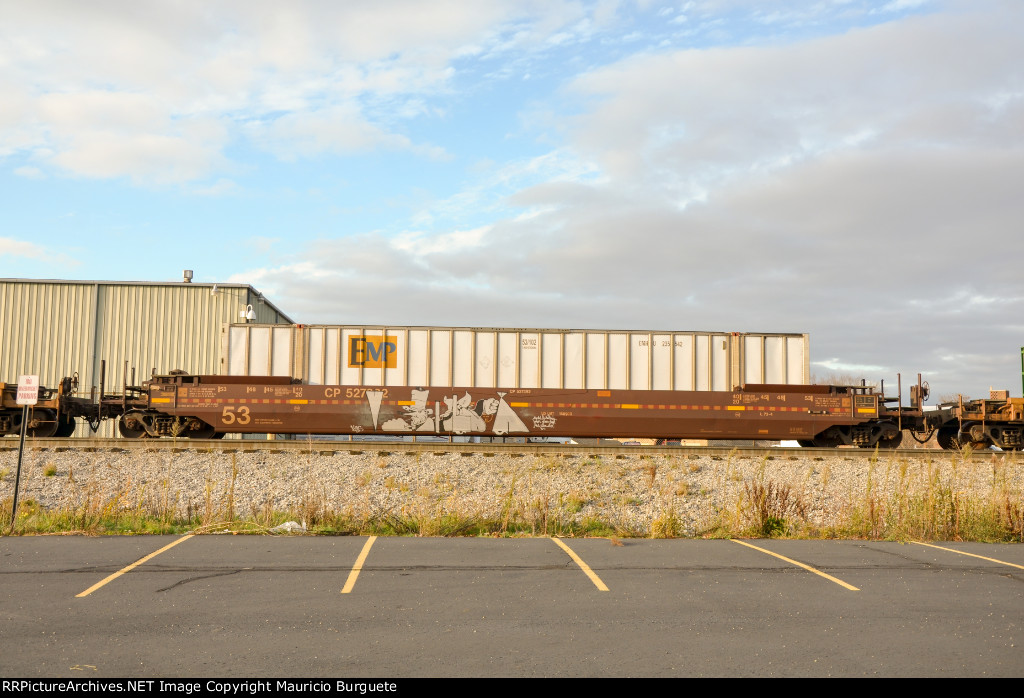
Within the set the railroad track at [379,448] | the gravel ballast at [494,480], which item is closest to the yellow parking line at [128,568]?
the gravel ballast at [494,480]

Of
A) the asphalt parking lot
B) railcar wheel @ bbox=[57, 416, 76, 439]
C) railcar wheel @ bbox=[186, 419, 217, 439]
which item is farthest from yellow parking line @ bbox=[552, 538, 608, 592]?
railcar wheel @ bbox=[57, 416, 76, 439]

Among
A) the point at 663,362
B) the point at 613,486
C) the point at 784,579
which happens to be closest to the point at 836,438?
the point at 663,362

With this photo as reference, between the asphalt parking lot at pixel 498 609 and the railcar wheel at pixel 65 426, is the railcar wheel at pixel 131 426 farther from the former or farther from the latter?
the asphalt parking lot at pixel 498 609

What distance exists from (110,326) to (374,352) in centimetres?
1594

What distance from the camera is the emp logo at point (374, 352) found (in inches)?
974

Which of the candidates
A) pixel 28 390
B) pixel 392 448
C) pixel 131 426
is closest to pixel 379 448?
pixel 392 448

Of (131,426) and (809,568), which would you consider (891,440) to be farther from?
(131,426)

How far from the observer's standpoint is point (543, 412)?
22.2 m

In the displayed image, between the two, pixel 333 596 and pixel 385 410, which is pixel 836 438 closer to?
pixel 385 410

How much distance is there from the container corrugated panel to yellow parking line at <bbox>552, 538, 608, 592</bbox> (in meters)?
14.5

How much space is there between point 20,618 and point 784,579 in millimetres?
7458

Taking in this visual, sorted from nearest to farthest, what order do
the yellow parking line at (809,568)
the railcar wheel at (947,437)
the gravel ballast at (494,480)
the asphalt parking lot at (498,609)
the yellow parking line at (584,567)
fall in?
1. the asphalt parking lot at (498,609)
2. the yellow parking line at (584,567)
3. the yellow parking line at (809,568)
4. the gravel ballast at (494,480)
5. the railcar wheel at (947,437)

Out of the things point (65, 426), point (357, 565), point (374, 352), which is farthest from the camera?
point (374, 352)

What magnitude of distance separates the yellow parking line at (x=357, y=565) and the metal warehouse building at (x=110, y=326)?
24966 millimetres
